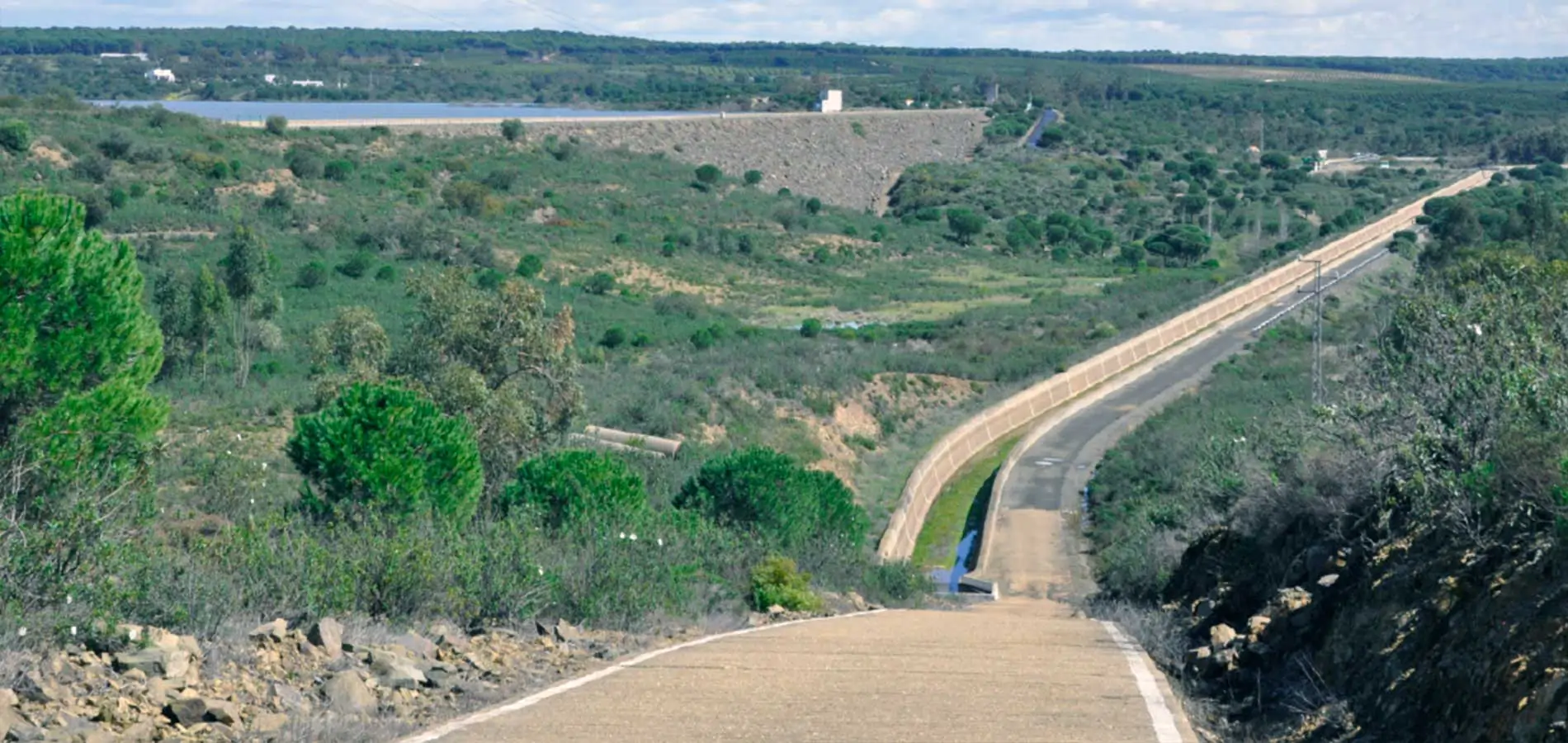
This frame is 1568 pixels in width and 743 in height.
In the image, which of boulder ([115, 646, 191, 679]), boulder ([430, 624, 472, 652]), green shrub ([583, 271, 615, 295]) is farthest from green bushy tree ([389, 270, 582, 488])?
green shrub ([583, 271, 615, 295])

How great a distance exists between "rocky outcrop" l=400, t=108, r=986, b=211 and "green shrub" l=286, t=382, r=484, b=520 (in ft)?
215

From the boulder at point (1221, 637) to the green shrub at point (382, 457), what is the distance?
859cm

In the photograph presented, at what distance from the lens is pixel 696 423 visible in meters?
39.3

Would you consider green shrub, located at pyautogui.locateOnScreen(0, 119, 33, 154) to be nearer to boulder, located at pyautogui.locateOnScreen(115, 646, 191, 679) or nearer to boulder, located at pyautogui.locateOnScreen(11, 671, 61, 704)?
boulder, located at pyautogui.locateOnScreen(115, 646, 191, 679)

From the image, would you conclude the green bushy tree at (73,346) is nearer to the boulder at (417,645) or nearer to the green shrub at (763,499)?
the boulder at (417,645)

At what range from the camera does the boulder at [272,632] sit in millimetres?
9781

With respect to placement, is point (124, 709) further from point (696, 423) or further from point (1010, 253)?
point (1010, 253)

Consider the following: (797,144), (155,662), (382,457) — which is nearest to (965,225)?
(797,144)

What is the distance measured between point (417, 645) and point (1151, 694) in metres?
4.26

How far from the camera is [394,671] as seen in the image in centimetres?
969

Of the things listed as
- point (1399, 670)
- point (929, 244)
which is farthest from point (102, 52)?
point (1399, 670)

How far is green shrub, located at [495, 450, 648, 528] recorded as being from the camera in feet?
64.8

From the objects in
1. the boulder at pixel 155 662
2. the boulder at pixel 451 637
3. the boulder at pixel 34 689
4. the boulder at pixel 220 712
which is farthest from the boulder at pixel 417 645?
the boulder at pixel 34 689

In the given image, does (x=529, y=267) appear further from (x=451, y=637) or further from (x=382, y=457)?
(x=451, y=637)
